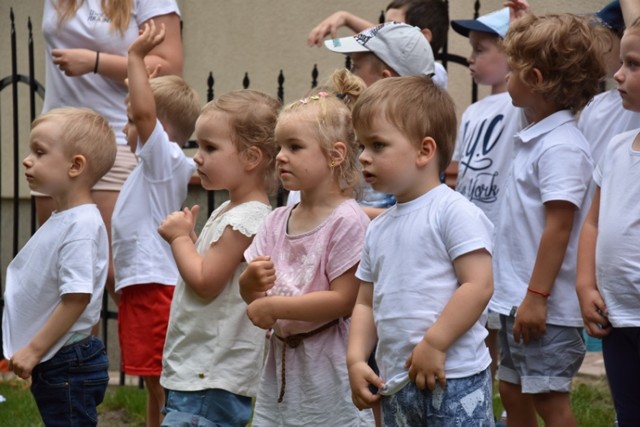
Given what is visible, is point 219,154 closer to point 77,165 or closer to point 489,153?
point 77,165

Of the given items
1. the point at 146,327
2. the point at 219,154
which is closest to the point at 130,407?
the point at 146,327

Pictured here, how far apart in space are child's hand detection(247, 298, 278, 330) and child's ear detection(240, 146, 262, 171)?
63cm

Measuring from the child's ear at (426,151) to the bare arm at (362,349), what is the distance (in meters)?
0.40

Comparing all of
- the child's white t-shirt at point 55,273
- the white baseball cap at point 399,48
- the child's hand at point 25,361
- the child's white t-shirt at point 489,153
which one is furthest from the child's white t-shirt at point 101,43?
the child's white t-shirt at point 489,153

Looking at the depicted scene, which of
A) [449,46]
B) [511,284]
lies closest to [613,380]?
[511,284]

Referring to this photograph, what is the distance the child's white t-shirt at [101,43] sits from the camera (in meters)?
5.56

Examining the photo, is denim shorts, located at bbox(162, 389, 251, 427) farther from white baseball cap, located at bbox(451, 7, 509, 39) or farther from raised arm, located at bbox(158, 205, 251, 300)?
white baseball cap, located at bbox(451, 7, 509, 39)

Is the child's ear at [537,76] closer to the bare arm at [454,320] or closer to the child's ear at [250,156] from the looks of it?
the child's ear at [250,156]

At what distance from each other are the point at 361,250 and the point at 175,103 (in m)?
1.62

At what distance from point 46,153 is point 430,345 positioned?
1887mm

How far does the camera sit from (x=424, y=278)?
133 inches

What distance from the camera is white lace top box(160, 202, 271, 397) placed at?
4.06 m

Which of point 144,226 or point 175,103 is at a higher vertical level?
point 175,103

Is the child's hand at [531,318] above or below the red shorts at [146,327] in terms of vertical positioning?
above
